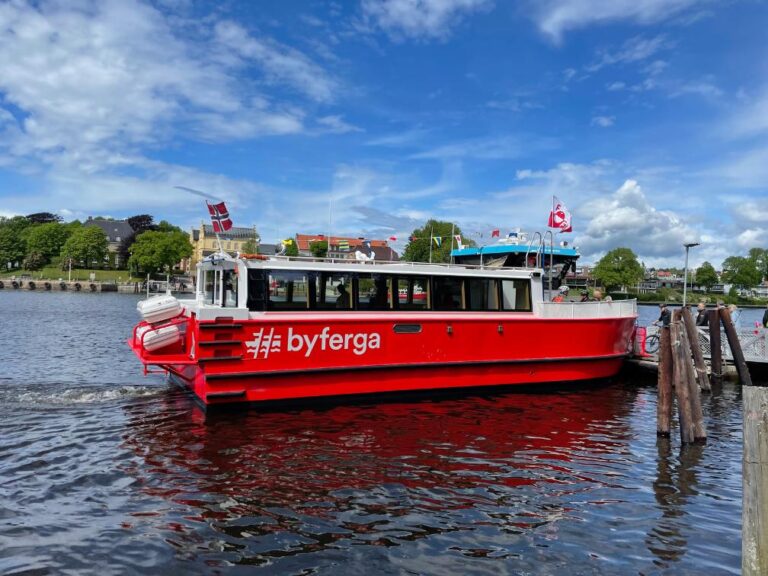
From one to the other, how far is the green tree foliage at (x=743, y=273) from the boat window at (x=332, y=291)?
167487 mm

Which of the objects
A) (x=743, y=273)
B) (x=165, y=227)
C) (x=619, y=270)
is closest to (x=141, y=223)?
(x=165, y=227)

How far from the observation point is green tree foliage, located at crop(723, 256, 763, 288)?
491ft

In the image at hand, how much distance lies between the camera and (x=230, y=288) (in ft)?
41.2

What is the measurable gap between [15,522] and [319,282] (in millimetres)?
7371

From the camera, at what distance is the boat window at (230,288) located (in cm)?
1227

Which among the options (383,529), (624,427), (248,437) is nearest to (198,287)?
(248,437)

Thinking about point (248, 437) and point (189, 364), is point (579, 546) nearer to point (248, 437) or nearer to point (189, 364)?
point (248, 437)

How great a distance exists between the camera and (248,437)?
10.3 meters

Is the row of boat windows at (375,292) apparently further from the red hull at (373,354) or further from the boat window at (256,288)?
the red hull at (373,354)

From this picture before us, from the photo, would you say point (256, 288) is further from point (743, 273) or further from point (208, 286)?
point (743, 273)

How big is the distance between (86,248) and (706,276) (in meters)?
154

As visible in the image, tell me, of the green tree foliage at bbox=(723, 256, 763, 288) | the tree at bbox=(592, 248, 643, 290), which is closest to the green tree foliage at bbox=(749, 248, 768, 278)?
the green tree foliage at bbox=(723, 256, 763, 288)

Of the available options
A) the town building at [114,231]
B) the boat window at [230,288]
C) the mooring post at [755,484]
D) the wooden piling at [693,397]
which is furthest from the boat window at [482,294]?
the town building at [114,231]

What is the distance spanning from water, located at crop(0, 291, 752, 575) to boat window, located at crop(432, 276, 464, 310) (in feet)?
7.80
